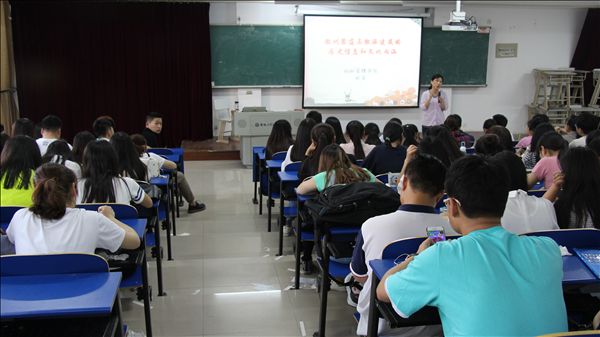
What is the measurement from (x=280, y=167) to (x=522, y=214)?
2.45 metres

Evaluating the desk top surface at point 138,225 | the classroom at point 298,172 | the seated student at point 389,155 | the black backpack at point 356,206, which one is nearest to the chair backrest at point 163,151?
the classroom at point 298,172

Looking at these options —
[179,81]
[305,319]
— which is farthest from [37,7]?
[305,319]

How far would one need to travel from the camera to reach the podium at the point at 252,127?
7.68m

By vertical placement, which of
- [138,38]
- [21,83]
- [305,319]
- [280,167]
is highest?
[138,38]

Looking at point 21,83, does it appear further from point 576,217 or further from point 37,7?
point 576,217

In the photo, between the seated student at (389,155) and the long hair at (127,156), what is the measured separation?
69.5 inches

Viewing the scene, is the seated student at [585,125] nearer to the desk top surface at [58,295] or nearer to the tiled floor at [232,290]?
the tiled floor at [232,290]

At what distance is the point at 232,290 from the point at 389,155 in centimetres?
155

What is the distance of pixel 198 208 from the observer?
5.60 metres

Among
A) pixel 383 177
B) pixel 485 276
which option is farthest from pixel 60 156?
pixel 485 276

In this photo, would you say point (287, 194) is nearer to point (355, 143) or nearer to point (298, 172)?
point (298, 172)

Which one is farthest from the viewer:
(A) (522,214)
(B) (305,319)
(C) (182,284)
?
(C) (182,284)

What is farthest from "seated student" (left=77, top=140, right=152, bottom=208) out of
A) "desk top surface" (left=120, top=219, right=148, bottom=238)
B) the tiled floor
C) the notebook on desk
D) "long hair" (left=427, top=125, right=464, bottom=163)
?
the notebook on desk

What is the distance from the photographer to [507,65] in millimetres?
9555
